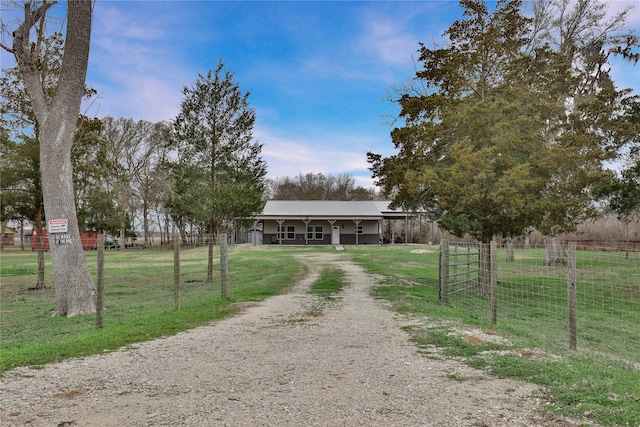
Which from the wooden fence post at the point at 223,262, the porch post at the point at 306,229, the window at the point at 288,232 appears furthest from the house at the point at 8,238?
the porch post at the point at 306,229

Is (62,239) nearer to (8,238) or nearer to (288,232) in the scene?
(288,232)

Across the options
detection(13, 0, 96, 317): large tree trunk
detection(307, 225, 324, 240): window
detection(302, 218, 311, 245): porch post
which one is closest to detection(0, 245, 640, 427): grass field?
detection(13, 0, 96, 317): large tree trunk

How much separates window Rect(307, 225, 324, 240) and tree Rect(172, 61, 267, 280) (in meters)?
24.7

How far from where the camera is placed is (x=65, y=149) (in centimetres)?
859

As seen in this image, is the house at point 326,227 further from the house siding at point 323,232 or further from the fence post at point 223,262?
the fence post at point 223,262

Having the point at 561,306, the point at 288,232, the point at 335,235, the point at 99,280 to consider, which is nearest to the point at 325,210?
the point at 335,235

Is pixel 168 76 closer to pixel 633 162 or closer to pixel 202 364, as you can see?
pixel 202 364

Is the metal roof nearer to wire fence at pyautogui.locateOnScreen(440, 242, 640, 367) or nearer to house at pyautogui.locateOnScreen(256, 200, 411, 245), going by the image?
house at pyautogui.locateOnScreen(256, 200, 411, 245)

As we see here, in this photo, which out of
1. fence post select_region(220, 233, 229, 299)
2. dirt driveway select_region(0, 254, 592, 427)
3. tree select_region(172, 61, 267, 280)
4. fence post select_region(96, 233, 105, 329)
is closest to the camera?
dirt driveway select_region(0, 254, 592, 427)

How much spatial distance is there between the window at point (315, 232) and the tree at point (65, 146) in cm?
3171

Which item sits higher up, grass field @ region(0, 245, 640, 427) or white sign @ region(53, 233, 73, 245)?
white sign @ region(53, 233, 73, 245)

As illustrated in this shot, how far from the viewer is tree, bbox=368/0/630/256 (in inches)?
441

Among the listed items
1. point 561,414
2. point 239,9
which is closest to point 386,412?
point 561,414

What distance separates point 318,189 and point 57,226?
5432cm
